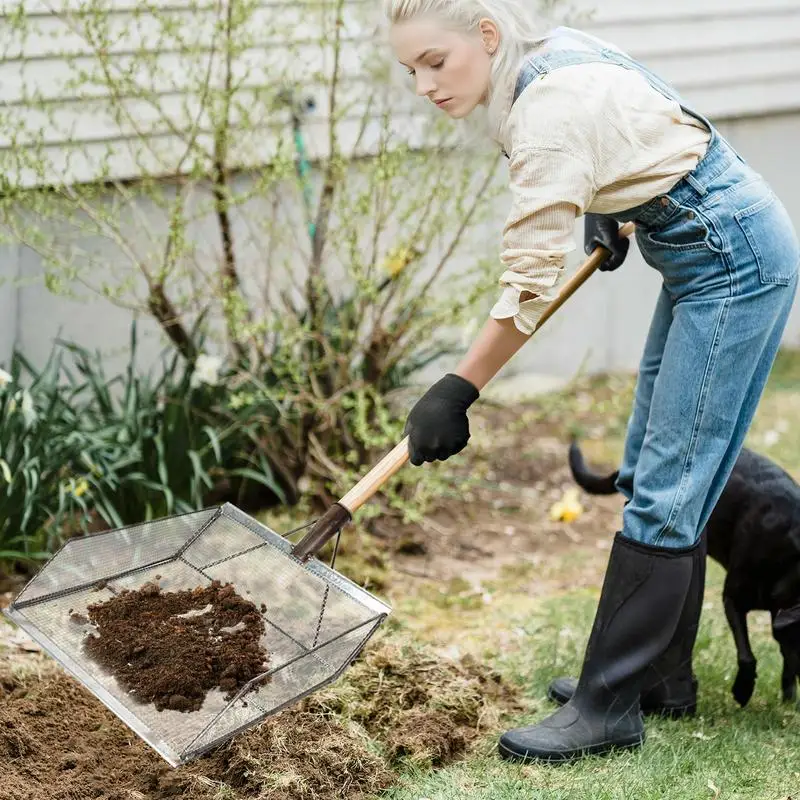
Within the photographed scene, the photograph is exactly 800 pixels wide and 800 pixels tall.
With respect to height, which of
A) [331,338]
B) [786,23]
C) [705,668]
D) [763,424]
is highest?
[786,23]

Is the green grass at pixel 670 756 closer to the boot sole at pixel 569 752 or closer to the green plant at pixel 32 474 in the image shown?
the boot sole at pixel 569 752

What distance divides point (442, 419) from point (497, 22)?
0.87 meters

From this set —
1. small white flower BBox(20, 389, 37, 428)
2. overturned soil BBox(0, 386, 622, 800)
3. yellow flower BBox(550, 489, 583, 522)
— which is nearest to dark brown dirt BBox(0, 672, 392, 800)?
overturned soil BBox(0, 386, 622, 800)

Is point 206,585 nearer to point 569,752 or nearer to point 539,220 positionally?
point 569,752

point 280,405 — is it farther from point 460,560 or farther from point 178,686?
point 178,686

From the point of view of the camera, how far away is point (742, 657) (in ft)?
11.0

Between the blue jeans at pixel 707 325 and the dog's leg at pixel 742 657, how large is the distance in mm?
508

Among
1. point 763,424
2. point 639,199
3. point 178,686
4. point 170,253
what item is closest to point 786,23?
point 763,424

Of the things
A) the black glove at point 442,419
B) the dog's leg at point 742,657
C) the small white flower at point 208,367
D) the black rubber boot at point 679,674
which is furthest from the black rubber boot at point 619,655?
the small white flower at point 208,367

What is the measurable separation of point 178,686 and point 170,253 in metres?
2.08

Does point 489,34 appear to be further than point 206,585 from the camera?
No

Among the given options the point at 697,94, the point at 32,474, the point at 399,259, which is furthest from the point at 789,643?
the point at 697,94

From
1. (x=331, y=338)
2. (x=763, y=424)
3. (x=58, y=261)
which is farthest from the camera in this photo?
(x=763, y=424)

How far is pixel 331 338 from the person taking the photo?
4.86 m
